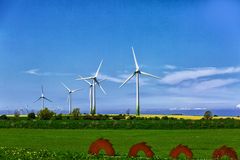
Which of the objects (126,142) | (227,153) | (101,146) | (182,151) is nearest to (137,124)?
(126,142)

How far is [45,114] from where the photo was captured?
241 feet

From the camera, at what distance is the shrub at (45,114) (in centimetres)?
7316

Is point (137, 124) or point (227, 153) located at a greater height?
point (137, 124)

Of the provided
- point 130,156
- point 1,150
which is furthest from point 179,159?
point 1,150

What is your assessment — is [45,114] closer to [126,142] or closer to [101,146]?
[126,142]

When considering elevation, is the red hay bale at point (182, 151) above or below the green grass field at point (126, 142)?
above

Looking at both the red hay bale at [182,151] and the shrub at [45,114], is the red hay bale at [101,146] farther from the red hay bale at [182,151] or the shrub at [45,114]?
the shrub at [45,114]

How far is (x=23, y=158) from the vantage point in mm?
18406

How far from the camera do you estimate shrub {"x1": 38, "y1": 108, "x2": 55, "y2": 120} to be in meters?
73.2

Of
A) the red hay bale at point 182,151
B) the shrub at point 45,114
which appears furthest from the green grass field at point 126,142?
the shrub at point 45,114

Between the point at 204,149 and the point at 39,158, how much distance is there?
44.1 feet

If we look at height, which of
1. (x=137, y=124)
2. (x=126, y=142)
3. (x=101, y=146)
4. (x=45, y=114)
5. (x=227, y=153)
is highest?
(x=45, y=114)

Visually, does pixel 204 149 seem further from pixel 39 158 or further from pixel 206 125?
pixel 206 125

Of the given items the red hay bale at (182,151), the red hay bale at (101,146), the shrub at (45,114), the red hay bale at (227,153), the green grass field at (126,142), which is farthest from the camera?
the shrub at (45,114)
